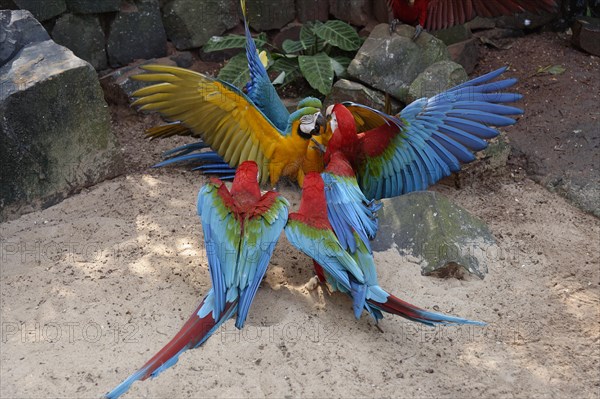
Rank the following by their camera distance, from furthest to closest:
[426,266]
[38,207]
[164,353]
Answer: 1. [38,207]
2. [426,266]
3. [164,353]

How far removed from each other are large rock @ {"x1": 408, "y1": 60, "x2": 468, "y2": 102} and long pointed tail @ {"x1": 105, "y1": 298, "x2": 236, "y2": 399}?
6.77 ft

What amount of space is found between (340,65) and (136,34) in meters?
1.30

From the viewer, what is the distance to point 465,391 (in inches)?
96.4

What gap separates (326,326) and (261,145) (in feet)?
3.76

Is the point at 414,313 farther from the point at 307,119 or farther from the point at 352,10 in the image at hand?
the point at 352,10

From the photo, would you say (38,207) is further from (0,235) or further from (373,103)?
(373,103)

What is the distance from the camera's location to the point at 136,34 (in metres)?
4.51

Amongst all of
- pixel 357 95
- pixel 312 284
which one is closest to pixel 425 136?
pixel 312 284

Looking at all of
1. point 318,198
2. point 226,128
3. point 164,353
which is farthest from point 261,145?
point 164,353

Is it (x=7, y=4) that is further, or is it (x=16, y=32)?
(x=7, y=4)

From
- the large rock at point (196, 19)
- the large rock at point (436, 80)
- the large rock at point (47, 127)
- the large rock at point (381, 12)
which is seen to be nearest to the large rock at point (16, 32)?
the large rock at point (47, 127)

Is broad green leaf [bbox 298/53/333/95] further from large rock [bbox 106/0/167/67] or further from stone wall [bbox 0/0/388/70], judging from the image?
large rock [bbox 106/0/167/67]

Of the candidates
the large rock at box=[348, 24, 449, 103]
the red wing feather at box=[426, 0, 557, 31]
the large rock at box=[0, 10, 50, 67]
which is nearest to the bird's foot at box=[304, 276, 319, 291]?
the large rock at box=[348, 24, 449, 103]

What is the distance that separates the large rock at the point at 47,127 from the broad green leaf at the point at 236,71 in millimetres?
1093
